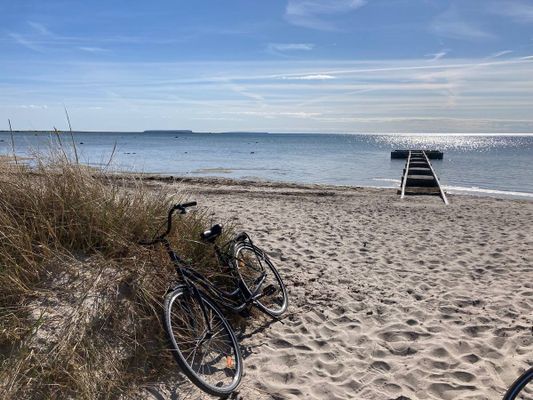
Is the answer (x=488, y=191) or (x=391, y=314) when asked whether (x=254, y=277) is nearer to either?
(x=391, y=314)

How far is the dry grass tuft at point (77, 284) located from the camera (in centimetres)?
342

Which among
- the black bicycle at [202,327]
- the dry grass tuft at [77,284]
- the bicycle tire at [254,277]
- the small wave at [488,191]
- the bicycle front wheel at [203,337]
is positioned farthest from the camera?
the small wave at [488,191]

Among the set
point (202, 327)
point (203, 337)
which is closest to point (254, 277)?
point (202, 327)

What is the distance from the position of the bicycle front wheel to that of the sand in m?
0.19

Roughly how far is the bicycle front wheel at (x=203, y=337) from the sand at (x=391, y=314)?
0.19 m

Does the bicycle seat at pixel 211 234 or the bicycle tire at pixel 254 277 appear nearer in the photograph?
the bicycle seat at pixel 211 234

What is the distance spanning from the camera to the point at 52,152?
511cm

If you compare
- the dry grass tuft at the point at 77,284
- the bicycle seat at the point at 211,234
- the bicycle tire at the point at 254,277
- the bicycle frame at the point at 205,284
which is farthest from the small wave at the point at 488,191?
the dry grass tuft at the point at 77,284

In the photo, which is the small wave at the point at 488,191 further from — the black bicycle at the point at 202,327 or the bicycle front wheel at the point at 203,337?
the bicycle front wheel at the point at 203,337

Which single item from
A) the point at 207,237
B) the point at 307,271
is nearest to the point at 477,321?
the point at 307,271

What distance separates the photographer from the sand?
4.11 m

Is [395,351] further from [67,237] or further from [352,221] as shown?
[352,221]

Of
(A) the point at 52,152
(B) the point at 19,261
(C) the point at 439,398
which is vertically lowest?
(C) the point at 439,398

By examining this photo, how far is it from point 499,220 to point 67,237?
11548mm
